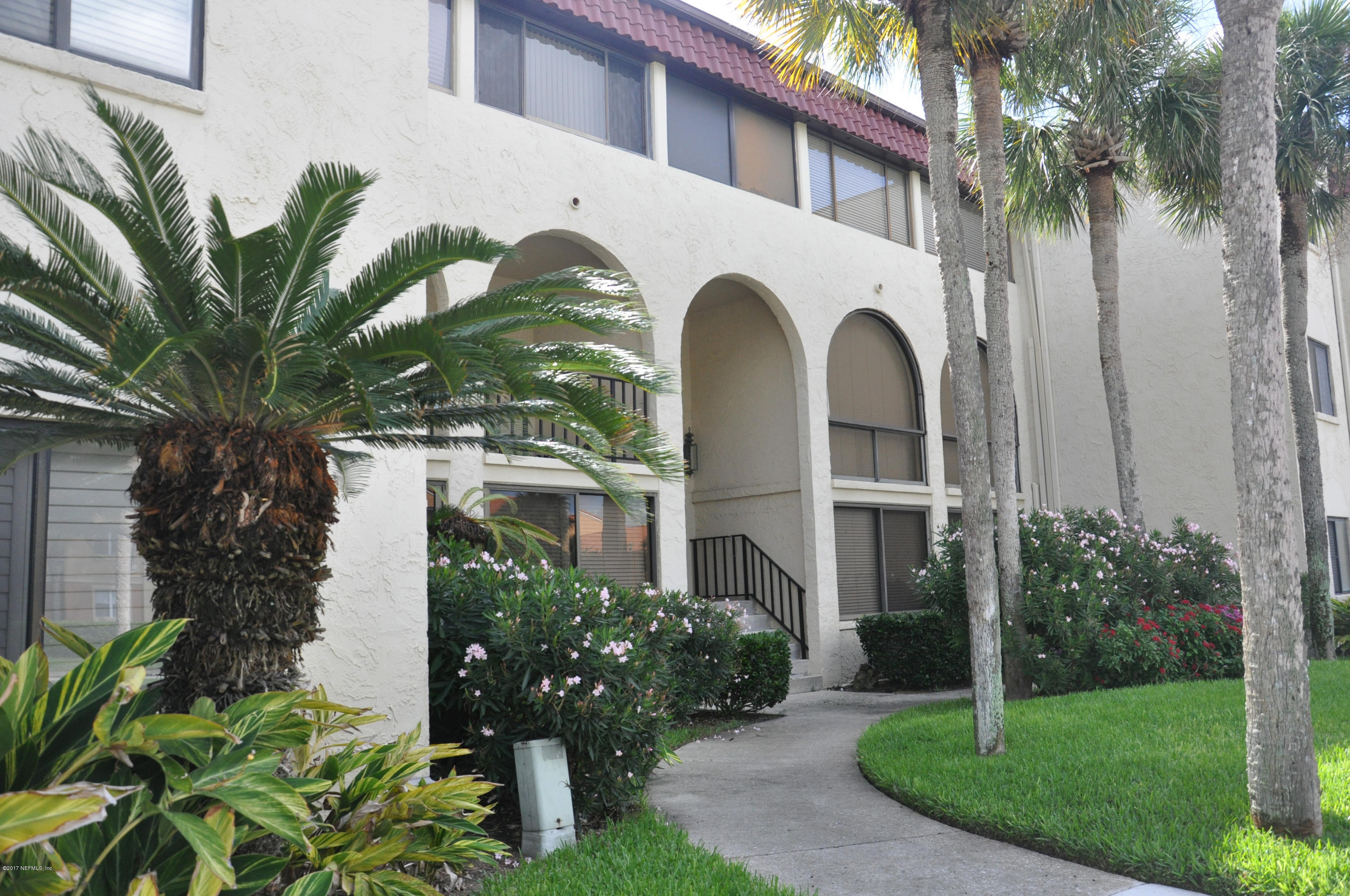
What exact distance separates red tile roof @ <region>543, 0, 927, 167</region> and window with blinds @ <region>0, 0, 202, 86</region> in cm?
592

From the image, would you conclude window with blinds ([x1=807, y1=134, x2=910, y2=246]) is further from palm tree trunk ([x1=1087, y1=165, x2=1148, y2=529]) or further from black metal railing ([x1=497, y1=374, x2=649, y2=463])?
black metal railing ([x1=497, y1=374, x2=649, y2=463])

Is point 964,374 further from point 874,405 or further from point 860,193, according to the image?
point 860,193

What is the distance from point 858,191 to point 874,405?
135 inches

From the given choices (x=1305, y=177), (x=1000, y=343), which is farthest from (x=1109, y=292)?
(x=1000, y=343)

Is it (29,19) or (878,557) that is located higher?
(29,19)

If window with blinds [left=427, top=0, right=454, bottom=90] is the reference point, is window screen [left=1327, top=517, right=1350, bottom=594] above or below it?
below

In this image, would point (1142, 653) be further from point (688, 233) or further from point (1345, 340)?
point (1345, 340)

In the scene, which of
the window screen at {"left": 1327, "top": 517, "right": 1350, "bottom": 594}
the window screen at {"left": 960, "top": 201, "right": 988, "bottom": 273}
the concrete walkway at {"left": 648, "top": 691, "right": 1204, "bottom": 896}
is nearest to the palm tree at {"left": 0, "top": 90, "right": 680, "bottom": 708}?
the concrete walkway at {"left": 648, "top": 691, "right": 1204, "bottom": 896}

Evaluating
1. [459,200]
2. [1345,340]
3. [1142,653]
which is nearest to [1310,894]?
[1142,653]

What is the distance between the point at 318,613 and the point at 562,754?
1.81m

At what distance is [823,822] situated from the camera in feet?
20.4

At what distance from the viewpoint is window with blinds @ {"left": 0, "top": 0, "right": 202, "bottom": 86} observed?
5746 millimetres

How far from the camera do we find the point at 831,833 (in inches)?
235

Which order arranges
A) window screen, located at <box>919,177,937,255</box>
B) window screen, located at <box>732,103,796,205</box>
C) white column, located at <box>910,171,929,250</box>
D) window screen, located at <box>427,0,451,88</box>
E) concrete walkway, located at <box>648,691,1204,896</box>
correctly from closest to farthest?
1. concrete walkway, located at <box>648,691,1204,896</box>
2. window screen, located at <box>427,0,451,88</box>
3. window screen, located at <box>732,103,796,205</box>
4. white column, located at <box>910,171,929,250</box>
5. window screen, located at <box>919,177,937,255</box>
